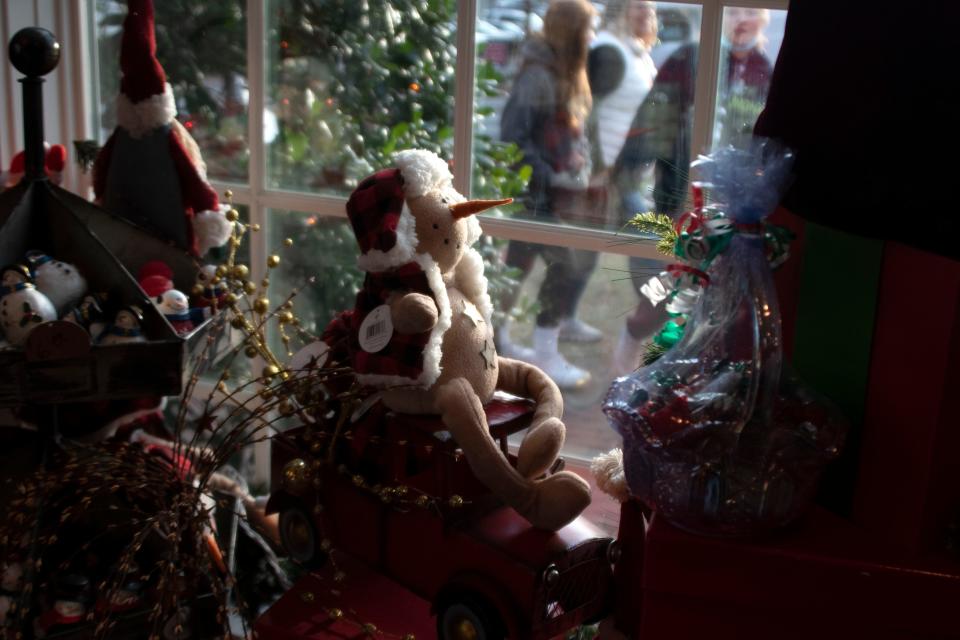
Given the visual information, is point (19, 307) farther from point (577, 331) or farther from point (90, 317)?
point (577, 331)

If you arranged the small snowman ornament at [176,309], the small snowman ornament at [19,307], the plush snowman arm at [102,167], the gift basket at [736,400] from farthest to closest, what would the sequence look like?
Result: the plush snowman arm at [102,167], the small snowman ornament at [176,309], the small snowman ornament at [19,307], the gift basket at [736,400]

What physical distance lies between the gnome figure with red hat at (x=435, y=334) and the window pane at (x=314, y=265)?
0.49m

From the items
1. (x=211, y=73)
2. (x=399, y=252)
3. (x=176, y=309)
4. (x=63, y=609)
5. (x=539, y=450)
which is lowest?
(x=63, y=609)

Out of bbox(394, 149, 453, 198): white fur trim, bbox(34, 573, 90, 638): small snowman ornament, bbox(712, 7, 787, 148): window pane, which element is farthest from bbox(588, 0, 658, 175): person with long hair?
bbox(34, 573, 90, 638): small snowman ornament

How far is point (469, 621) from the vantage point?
1100 millimetres

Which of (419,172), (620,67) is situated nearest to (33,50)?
(419,172)

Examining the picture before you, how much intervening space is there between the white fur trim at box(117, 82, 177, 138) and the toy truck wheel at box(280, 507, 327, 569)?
21.6 inches

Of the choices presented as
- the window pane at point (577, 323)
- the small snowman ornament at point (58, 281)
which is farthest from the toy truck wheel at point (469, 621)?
the small snowman ornament at point (58, 281)

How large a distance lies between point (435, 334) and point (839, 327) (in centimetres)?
42

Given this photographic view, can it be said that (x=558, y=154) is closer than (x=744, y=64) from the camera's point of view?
No

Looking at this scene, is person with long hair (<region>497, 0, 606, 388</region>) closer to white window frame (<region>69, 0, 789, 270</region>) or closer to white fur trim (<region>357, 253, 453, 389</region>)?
white window frame (<region>69, 0, 789, 270</region>)

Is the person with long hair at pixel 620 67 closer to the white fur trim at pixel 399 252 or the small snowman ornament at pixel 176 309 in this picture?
the white fur trim at pixel 399 252

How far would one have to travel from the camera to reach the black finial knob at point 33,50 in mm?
1261

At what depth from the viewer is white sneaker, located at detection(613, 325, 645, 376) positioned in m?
1.49
